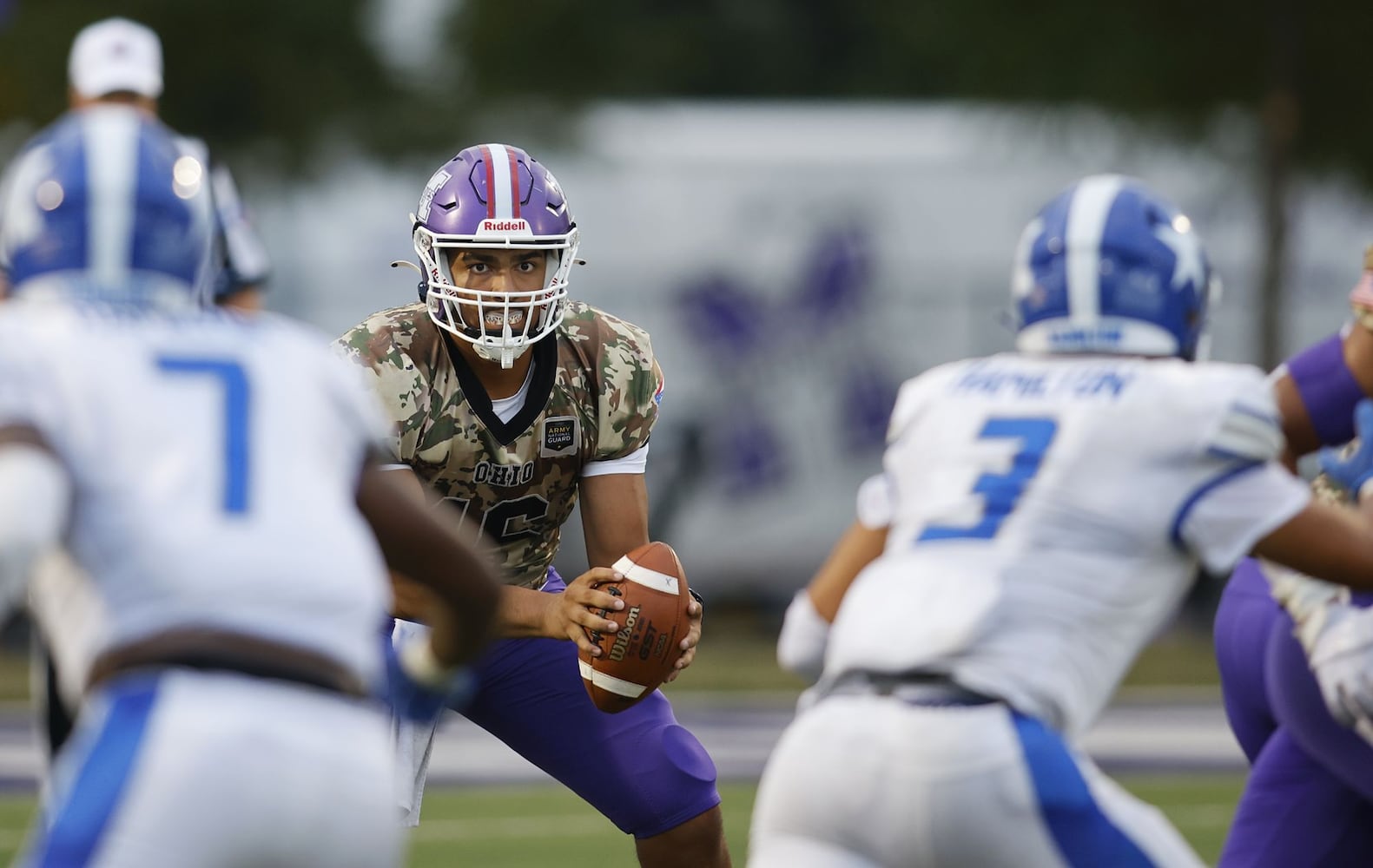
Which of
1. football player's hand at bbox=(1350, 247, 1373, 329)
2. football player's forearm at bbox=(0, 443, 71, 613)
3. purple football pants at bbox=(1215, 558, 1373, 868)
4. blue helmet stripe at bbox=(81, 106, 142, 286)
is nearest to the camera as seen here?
football player's forearm at bbox=(0, 443, 71, 613)

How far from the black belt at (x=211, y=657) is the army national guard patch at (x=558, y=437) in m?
2.16

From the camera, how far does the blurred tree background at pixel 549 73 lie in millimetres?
13250

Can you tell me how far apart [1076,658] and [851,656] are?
317mm

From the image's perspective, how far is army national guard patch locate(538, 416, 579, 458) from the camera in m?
4.89

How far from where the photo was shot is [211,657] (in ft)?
8.81

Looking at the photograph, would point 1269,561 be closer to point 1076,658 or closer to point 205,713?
point 1076,658

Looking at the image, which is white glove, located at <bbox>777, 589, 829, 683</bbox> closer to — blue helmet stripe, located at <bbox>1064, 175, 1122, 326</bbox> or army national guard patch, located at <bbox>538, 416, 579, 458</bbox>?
blue helmet stripe, located at <bbox>1064, 175, 1122, 326</bbox>

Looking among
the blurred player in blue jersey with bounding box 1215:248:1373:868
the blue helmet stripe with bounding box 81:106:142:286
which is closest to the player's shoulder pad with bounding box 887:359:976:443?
the blurred player in blue jersey with bounding box 1215:248:1373:868

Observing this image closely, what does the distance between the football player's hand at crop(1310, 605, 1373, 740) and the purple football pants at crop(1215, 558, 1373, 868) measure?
11 centimetres

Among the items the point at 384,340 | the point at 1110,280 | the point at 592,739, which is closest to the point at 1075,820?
the point at 1110,280

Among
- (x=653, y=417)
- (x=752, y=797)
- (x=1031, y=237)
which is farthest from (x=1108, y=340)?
(x=752, y=797)

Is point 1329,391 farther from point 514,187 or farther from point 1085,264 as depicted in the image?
point 514,187

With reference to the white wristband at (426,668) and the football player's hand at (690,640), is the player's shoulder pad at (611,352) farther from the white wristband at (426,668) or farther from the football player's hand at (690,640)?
the white wristband at (426,668)

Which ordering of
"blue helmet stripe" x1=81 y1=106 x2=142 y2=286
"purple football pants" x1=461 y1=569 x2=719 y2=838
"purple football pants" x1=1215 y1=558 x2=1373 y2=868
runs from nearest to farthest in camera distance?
"blue helmet stripe" x1=81 y1=106 x2=142 y2=286 < "purple football pants" x1=1215 y1=558 x2=1373 y2=868 < "purple football pants" x1=461 y1=569 x2=719 y2=838
